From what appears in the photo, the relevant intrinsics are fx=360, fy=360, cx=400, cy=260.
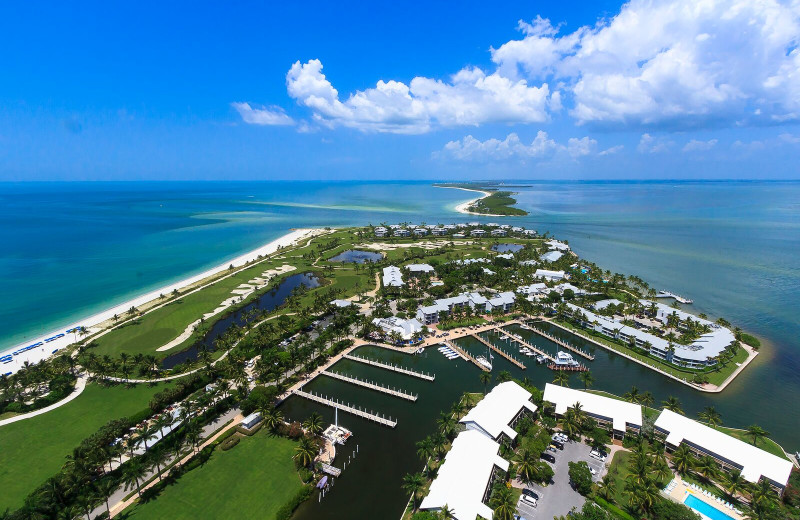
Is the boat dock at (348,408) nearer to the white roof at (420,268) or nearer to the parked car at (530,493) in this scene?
the parked car at (530,493)

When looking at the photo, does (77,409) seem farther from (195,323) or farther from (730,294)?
(730,294)

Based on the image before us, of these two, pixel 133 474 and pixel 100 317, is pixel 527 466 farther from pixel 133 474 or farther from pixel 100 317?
pixel 100 317

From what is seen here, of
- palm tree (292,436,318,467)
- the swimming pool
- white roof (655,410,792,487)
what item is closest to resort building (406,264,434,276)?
white roof (655,410,792,487)

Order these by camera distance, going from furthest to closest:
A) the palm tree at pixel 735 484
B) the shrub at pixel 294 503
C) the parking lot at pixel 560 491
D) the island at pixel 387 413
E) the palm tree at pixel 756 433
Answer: the palm tree at pixel 756 433 → the palm tree at pixel 735 484 → the island at pixel 387 413 → the parking lot at pixel 560 491 → the shrub at pixel 294 503

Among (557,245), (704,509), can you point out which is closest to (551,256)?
(557,245)

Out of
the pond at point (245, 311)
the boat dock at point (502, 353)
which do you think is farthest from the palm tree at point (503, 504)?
the pond at point (245, 311)

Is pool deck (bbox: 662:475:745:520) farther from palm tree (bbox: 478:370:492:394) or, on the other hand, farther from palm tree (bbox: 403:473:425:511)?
palm tree (bbox: 403:473:425:511)
